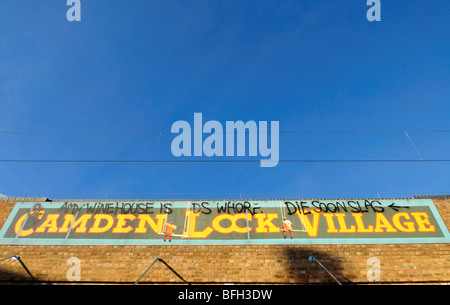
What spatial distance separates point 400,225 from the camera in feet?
32.5

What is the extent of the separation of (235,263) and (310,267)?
249 centimetres

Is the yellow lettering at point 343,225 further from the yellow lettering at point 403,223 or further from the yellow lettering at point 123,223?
the yellow lettering at point 123,223

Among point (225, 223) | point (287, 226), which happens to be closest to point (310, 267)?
point (287, 226)

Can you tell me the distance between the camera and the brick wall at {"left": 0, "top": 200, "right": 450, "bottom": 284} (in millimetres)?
8672

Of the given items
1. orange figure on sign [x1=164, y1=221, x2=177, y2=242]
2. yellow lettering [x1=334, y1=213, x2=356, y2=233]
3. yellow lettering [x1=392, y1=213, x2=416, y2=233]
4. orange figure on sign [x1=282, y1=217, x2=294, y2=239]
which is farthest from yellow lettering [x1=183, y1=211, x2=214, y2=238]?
yellow lettering [x1=392, y1=213, x2=416, y2=233]

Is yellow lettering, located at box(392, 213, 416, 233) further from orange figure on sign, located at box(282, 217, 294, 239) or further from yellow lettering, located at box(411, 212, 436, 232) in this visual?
orange figure on sign, located at box(282, 217, 294, 239)

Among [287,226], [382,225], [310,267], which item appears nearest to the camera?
[310,267]

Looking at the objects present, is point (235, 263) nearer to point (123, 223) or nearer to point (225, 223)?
point (225, 223)

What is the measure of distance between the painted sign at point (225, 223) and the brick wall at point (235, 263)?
11.1 inches

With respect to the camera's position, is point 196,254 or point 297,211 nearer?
point 196,254

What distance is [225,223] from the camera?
33.6 feet
